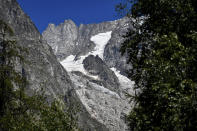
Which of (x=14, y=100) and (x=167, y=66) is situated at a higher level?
(x=167, y=66)

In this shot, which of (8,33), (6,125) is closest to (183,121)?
(6,125)

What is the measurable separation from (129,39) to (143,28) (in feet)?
4.26

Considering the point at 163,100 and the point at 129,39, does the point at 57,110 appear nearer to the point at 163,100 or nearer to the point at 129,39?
the point at 129,39

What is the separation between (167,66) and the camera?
11.2 meters

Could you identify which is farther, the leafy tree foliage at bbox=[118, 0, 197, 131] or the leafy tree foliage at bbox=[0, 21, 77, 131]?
the leafy tree foliage at bbox=[0, 21, 77, 131]

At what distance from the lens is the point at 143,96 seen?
50.2 feet

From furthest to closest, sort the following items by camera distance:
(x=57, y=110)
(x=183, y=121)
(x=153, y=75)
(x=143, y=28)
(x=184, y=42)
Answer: (x=57, y=110)
(x=143, y=28)
(x=184, y=42)
(x=153, y=75)
(x=183, y=121)

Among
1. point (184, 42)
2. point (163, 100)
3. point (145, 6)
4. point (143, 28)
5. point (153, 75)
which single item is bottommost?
point (163, 100)

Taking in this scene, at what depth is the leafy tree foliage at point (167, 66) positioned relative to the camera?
431 inches

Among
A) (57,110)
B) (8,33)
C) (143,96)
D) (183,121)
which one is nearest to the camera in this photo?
(183,121)

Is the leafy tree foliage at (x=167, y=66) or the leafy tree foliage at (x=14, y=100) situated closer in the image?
the leafy tree foliage at (x=167, y=66)

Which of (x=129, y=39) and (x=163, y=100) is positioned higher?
(x=129, y=39)

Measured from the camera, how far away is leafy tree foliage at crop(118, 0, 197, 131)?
1095 cm

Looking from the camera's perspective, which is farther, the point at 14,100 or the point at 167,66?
the point at 14,100
